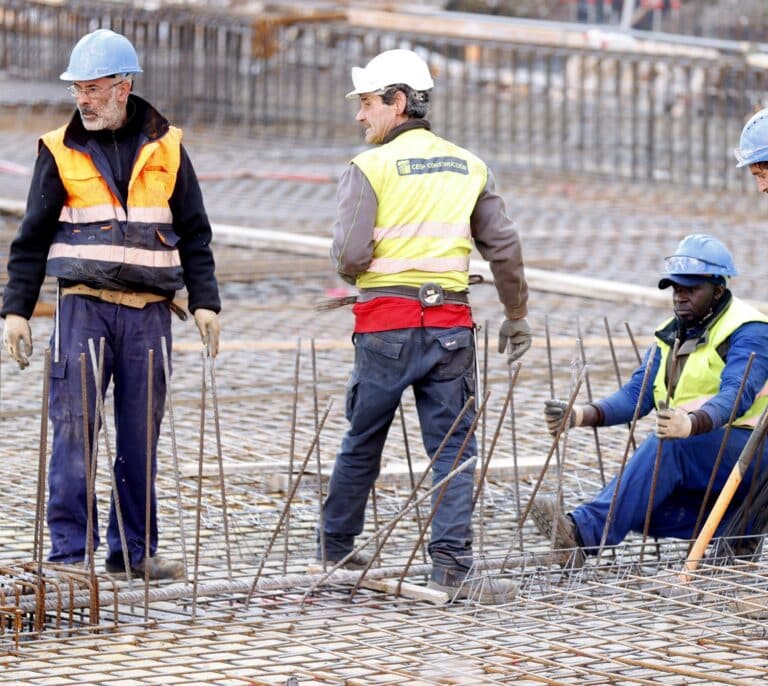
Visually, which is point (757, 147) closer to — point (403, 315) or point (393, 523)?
point (403, 315)

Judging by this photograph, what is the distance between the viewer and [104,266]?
6.02 meters

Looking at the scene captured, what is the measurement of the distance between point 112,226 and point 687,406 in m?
2.06

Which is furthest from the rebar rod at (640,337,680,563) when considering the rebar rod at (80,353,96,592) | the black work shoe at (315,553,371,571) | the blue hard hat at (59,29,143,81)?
the blue hard hat at (59,29,143,81)

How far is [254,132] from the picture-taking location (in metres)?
20.2

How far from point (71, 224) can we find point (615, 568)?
2195 mm

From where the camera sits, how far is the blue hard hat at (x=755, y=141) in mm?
5977

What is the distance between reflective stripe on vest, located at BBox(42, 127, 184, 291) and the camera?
19.8 feet

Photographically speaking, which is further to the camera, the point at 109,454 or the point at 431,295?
the point at 431,295

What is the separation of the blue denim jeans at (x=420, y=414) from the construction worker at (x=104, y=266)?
0.64 meters

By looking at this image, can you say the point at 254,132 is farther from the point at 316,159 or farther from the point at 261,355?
the point at 261,355

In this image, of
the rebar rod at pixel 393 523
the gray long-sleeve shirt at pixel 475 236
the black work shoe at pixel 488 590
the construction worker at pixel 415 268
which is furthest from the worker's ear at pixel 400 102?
the black work shoe at pixel 488 590

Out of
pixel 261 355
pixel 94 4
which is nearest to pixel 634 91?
pixel 94 4

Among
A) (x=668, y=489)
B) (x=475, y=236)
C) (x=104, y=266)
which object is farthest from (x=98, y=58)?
(x=668, y=489)

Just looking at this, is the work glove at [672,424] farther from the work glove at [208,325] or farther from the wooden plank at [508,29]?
the wooden plank at [508,29]
